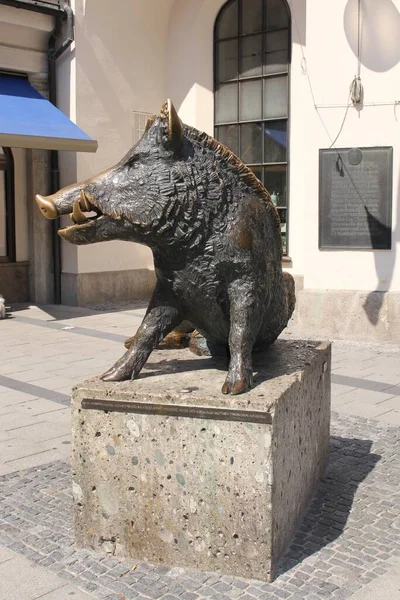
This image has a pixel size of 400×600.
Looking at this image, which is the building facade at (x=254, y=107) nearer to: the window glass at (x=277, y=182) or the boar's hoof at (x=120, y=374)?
the window glass at (x=277, y=182)

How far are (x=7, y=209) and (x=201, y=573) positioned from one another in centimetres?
1036

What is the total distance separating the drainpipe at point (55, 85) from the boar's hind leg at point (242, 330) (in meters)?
9.22

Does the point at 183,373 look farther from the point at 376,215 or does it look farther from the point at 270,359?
the point at 376,215

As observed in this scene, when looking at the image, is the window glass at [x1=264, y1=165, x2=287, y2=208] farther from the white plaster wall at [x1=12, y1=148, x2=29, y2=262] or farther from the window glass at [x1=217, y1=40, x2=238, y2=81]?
the white plaster wall at [x1=12, y1=148, x2=29, y2=262]

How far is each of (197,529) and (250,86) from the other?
376 inches

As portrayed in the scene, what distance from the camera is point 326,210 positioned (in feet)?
29.7

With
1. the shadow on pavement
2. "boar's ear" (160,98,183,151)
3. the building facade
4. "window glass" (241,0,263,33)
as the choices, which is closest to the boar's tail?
the shadow on pavement

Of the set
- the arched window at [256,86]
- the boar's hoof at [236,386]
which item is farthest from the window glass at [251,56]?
the boar's hoof at [236,386]

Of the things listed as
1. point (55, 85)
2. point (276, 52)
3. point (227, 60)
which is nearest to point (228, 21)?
point (227, 60)

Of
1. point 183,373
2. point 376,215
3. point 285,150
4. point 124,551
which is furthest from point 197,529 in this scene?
point 285,150

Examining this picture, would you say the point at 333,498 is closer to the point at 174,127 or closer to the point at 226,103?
the point at 174,127

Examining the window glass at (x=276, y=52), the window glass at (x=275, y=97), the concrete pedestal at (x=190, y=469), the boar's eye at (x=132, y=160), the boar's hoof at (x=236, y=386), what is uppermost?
the window glass at (x=276, y=52)

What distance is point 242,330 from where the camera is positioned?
3350 mm

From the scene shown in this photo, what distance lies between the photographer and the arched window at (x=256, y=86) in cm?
1122
